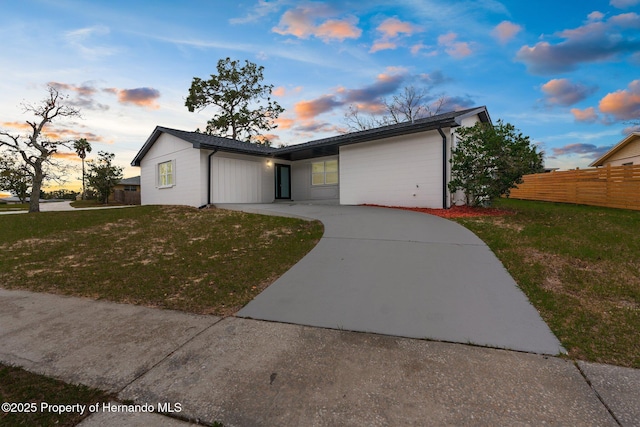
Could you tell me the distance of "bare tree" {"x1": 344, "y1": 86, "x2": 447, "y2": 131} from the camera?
26828 millimetres

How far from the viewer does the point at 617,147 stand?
18.6 metres

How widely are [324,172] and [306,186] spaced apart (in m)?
1.44

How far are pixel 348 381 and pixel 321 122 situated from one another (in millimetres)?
30557

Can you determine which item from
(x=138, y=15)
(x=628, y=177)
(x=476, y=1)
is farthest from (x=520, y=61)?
(x=138, y=15)

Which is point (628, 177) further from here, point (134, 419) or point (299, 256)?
point (134, 419)

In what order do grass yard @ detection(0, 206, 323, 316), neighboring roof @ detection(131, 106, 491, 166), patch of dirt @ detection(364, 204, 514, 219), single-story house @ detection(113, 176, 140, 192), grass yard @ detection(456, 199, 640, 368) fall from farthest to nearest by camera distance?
single-story house @ detection(113, 176, 140, 192) → neighboring roof @ detection(131, 106, 491, 166) → patch of dirt @ detection(364, 204, 514, 219) → grass yard @ detection(0, 206, 323, 316) → grass yard @ detection(456, 199, 640, 368)

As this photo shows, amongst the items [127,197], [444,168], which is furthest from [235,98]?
[444,168]

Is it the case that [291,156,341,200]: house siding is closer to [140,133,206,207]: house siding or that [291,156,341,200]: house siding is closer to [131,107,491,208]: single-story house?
[131,107,491,208]: single-story house

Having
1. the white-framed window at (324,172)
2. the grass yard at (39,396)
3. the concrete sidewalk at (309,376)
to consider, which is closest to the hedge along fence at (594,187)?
the white-framed window at (324,172)

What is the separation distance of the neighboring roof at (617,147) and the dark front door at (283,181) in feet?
67.4

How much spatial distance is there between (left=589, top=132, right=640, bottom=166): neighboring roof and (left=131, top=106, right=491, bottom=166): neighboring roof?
1127 centimetres

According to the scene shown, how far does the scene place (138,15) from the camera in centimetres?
923

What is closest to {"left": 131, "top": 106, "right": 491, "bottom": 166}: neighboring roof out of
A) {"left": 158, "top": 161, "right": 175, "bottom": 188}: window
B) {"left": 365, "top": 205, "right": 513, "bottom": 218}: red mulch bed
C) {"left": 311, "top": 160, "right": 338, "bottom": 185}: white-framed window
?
{"left": 311, "top": 160, "right": 338, "bottom": 185}: white-framed window

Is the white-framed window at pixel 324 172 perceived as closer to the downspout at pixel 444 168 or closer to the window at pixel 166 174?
the downspout at pixel 444 168
